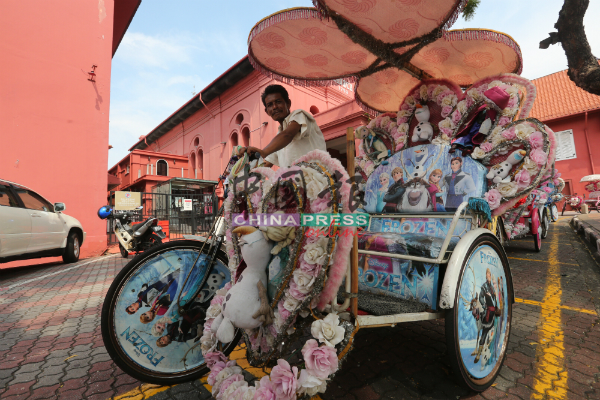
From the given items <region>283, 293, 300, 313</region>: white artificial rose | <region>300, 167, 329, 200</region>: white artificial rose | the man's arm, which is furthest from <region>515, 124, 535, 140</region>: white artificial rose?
<region>283, 293, 300, 313</region>: white artificial rose

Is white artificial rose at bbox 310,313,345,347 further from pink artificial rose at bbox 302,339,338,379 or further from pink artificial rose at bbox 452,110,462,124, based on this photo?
pink artificial rose at bbox 452,110,462,124

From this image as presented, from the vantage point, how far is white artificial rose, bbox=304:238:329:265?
4.87 feet

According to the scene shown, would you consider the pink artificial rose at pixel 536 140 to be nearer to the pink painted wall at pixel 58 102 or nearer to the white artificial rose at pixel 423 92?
the white artificial rose at pixel 423 92

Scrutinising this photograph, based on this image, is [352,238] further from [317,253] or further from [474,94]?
[474,94]

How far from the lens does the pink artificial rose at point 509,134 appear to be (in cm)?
266

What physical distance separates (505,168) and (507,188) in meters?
0.20

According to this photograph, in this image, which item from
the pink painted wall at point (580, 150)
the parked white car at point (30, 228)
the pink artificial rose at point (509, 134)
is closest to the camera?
the pink artificial rose at point (509, 134)

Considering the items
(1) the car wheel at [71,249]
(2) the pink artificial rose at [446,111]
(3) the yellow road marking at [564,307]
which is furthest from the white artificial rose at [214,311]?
(1) the car wheel at [71,249]

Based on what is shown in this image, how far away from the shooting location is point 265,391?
4.45 feet

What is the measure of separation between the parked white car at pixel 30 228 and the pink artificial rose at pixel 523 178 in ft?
24.3

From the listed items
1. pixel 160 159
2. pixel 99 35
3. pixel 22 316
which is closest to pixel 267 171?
pixel 22 316

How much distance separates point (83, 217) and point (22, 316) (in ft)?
19.2

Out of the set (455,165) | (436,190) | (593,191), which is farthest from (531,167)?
(593,191)

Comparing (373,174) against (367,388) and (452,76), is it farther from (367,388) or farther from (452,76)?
(367,388)
